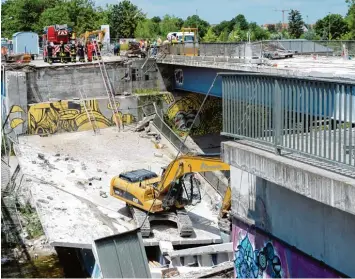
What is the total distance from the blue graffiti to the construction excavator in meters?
8.79

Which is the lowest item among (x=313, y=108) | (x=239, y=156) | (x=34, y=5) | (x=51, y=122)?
(x=51, y=122)

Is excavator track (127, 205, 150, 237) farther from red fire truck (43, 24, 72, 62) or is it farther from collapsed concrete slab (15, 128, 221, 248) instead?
red fire truck (43, 24, 72, 62)

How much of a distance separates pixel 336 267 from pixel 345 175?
1.22m

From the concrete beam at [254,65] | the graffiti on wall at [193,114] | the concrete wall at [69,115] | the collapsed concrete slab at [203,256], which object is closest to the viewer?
the collapsed concrete slab at [203,256]

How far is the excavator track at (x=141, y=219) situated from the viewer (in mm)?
18859

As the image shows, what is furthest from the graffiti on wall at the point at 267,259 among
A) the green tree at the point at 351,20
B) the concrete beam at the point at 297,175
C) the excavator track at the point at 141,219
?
the green tree at the point at 351,20

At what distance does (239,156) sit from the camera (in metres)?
8.10

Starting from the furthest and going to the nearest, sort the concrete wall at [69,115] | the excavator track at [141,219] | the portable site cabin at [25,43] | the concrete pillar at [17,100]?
the portable site cabin at [25,43] < the concrete wall at [69,115] < the concrete pillar at [17,100] < the excavator track at [141,219]

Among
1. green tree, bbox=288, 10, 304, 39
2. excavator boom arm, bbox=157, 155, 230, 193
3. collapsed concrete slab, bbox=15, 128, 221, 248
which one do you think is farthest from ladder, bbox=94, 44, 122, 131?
green tree, bbox=288, 10, 304, 39

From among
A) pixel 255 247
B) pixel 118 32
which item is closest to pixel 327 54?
pixel 255 247

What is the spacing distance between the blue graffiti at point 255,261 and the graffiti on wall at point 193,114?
2511 cm

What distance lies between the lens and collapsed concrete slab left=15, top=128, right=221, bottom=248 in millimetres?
19281

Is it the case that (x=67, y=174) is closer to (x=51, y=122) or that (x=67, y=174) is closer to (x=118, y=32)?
(x=51, y=122)

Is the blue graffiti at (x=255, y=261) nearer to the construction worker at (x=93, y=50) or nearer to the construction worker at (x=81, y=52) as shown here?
the construction worker at (x=81, y=52)
